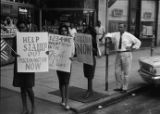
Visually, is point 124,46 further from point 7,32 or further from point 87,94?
point 7,32

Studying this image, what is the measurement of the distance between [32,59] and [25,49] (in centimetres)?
24

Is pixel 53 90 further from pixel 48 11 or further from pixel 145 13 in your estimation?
pixel 145 13

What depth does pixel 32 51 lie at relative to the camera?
6.04 m

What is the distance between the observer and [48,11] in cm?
1466

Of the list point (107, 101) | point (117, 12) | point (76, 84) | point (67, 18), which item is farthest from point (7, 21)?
point (117, 12)

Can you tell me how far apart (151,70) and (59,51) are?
271 cm

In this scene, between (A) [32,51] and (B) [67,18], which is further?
(B) [67,18]

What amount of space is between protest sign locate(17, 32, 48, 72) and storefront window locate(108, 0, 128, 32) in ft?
32.7

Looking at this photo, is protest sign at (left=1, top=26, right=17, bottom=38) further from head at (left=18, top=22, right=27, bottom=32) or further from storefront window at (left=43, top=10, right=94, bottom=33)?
head at (left=18, top=22, right=27, bottom=32)

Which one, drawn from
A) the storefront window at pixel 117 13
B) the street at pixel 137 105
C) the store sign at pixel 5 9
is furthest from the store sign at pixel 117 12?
the street at pixel 137 105

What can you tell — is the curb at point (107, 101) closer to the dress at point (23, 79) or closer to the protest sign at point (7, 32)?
the dress at point (23, 79)

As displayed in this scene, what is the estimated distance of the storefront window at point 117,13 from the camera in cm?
1579

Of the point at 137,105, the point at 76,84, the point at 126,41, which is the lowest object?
the point at 137,105

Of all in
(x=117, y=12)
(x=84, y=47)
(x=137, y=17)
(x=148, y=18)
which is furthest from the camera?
(x=148, y=18)
